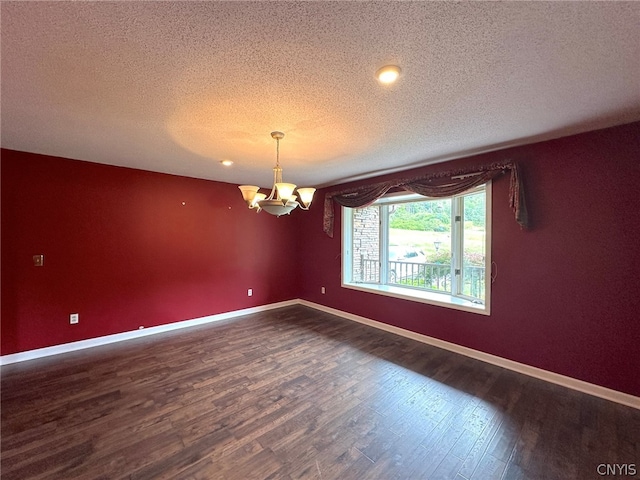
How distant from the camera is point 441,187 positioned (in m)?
3.14

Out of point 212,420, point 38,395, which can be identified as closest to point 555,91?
point 212,420

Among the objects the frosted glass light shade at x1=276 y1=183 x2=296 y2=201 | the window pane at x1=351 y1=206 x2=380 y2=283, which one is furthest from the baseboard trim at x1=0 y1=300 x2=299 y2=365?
the frosted glass light shade at x1=276 y1=183 x2=296 y2=201

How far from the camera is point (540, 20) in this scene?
45.3 inches

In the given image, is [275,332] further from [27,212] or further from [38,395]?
[27,212]

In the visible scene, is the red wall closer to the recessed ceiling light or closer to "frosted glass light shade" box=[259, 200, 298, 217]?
the recessed ceiling light

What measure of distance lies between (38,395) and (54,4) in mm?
2991

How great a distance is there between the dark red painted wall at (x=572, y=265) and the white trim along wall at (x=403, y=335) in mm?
61

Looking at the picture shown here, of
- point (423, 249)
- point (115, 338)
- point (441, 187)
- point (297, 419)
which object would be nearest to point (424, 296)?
point (423, 249)

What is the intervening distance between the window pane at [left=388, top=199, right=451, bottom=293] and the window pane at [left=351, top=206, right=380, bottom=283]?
0.25 meters

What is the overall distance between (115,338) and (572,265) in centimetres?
541

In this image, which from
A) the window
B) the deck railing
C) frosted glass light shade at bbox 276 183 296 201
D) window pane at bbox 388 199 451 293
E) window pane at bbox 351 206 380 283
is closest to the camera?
frosted glass light shade at bbox 276 183 296 201

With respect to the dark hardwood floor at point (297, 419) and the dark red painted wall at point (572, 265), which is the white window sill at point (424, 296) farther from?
the dark hardwood floor at point (297, 419)

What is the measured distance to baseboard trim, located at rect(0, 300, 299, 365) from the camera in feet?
9.43

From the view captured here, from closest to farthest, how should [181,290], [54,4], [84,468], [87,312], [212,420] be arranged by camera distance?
1. [54,4]
2. [84,468]
3. [212,420]
4. [87,312]
5. [181,290]
